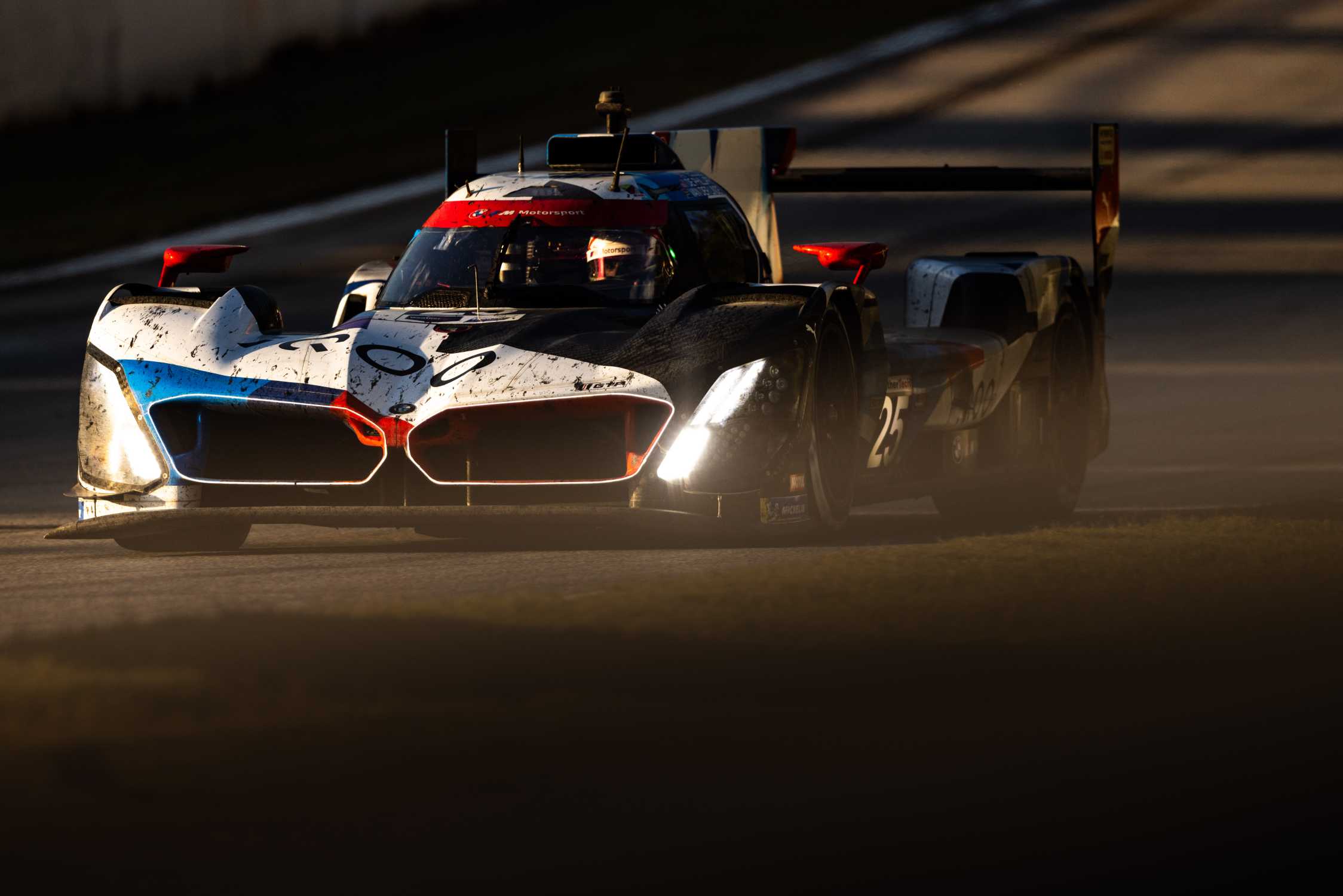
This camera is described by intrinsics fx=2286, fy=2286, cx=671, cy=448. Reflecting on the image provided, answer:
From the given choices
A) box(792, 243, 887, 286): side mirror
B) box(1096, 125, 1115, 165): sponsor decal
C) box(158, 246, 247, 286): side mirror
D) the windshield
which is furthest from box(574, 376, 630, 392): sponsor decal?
box(1096, 125, 1115, 165): sponsor decal

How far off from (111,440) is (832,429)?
2.60 metres

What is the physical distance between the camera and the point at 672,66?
3158cm

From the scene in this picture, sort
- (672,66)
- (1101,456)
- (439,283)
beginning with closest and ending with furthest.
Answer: (439,283), (1101,456), (672,66)

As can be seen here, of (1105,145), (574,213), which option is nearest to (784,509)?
(574,213)

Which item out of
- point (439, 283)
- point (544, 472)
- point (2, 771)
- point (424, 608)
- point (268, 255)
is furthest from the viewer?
point (268, 255)

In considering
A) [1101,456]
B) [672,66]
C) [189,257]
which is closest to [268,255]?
[672,66]

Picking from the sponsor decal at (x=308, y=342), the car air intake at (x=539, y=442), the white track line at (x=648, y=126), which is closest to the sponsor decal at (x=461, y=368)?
the car air intake at (x=539, y=442)

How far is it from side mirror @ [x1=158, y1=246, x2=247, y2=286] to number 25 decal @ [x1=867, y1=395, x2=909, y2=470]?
8.73 feet

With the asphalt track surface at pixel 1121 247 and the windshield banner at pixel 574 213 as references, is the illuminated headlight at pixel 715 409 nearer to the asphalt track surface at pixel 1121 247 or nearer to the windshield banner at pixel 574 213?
the asphalt track surface at pixel 1121 247

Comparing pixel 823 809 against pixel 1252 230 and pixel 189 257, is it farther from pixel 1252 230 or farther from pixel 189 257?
pixel 1252 230

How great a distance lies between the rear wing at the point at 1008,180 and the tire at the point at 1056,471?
453mm

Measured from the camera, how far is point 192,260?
30.3 ft

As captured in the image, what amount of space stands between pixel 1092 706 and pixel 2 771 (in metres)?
2.53

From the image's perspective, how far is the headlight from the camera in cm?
806
